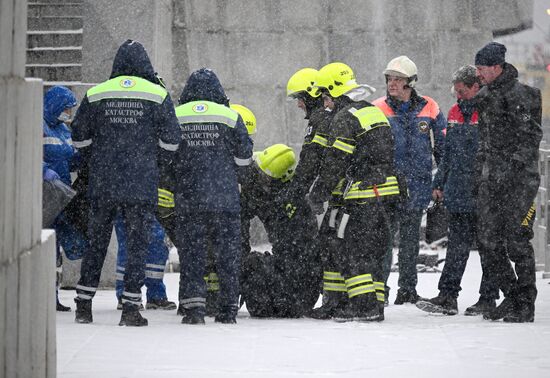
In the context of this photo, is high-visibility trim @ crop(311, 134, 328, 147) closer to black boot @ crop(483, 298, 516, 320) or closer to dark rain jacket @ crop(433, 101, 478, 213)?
dark rain jacket @ crop(433, 101, 478, 213)

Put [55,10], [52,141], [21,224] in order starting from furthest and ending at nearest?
[55,10], [52,141], [21,224]

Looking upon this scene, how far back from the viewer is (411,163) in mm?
11008

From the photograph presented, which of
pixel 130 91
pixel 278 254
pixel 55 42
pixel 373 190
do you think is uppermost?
pixel 55 42

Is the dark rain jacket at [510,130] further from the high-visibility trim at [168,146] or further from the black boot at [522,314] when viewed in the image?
the high-visibility trim at [168,146]

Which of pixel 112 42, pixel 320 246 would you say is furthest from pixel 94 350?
pixel 112 42

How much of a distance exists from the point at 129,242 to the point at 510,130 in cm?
274

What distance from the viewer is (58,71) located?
14.0 m

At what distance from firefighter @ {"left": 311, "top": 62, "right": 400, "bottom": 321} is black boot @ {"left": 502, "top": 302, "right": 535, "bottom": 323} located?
89cm

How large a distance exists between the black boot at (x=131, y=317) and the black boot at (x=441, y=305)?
2.35 m

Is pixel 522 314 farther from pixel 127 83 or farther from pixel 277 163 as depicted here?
pixel 127 83

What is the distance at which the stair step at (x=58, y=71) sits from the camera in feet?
45.7

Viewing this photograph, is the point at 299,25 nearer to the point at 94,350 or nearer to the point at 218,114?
the point at 218,114

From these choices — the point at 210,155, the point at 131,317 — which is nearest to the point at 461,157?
the point at 210,155

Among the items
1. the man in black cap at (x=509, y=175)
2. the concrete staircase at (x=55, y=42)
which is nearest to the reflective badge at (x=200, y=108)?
the man in black cap at (x=509, y=175)
